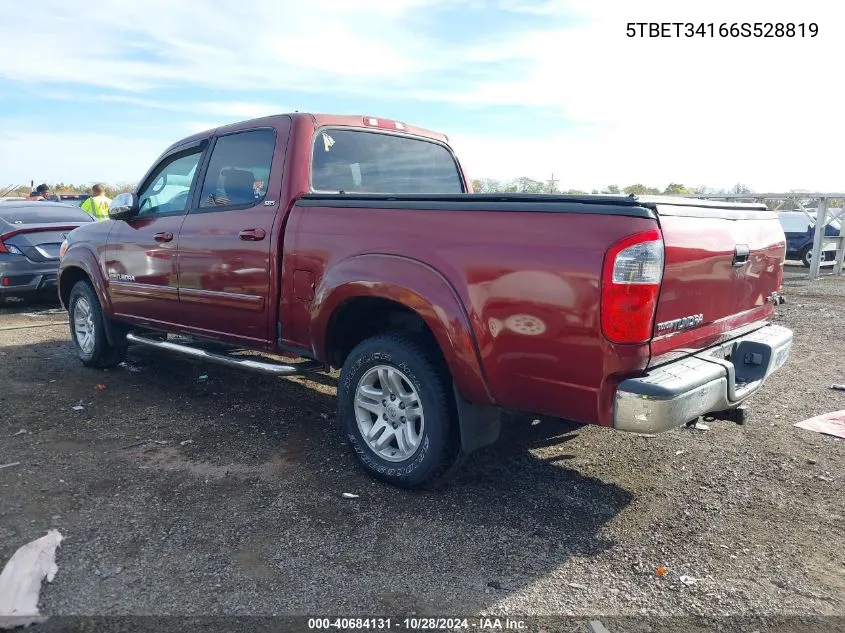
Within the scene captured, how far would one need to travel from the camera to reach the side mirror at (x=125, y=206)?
17.9 ft

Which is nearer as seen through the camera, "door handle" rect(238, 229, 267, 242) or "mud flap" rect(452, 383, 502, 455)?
"mud flap" rect(452, 383, 502, 455)

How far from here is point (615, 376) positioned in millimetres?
2805

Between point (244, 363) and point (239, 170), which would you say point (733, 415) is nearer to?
point (244, 363)

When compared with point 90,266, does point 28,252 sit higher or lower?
lower

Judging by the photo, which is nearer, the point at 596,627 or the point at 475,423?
the point at 596,627

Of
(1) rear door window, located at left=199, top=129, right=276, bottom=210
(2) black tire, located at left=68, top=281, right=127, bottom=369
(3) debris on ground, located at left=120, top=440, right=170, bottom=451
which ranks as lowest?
(3) debris on ground, located at left=120, top=440, right=170, bottom=451

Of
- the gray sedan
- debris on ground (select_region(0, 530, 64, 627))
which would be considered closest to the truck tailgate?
debris on ground (select_region(0, 530, 64, 627))

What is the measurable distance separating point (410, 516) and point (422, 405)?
566 millimetres

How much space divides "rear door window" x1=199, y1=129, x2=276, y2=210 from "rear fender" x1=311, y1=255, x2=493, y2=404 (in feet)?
3.44

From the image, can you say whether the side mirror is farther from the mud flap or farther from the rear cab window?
the mud flap

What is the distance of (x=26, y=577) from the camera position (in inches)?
110

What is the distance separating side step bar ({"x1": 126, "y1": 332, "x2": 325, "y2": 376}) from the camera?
4188mm

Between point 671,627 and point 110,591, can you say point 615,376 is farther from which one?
point 110,591

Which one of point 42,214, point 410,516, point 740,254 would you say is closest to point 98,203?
point 42,214
